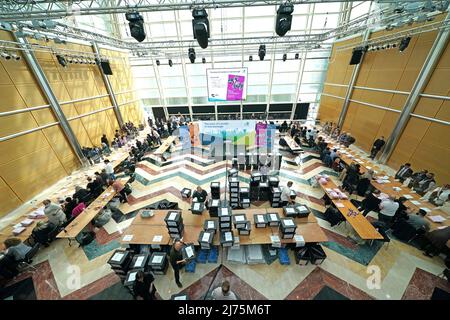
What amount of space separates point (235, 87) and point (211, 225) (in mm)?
9843

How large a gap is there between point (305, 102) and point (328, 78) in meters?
2.32

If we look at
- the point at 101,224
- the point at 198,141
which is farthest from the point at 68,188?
the point at 198,141

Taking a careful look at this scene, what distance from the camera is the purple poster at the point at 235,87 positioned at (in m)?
11.1

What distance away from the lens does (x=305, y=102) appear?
14867mm

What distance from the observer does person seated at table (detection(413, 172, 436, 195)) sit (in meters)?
5.49

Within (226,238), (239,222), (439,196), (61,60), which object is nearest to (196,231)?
(226,238)

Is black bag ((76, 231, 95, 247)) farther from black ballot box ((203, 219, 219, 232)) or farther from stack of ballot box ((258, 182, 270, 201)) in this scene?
stack of ballot box ((258, 182, 270, 201))

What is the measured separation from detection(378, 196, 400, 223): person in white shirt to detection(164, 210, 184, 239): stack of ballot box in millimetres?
5372

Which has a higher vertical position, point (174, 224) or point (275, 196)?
point (174, 224)

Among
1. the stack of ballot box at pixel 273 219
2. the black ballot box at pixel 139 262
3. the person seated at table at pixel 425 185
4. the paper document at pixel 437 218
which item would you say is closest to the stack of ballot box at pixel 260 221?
the stack of ballot box at pixel 273 219

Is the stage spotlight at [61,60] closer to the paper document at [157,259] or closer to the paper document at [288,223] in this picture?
the paper document at [157,259]

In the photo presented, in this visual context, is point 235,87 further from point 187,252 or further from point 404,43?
point 187,252

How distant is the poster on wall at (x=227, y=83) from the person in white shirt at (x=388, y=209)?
31.6 ft

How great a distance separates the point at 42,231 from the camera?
450 cm
